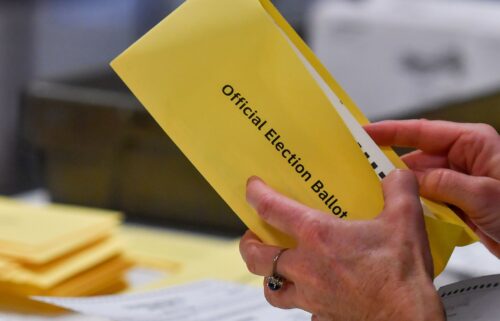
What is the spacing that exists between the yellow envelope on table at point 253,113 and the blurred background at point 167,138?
0.55ft

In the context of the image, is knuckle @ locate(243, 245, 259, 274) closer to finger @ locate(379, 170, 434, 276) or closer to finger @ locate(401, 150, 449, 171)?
finger @ locate(379, 170, 434, 276)

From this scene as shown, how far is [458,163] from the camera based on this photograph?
87 cm

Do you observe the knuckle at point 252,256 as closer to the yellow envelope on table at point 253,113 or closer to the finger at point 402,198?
the yellow envelope on table at point 253,113

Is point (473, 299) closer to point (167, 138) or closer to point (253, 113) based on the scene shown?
point (253, 113)

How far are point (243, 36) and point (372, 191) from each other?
0.55 feet

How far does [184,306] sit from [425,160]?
29cm

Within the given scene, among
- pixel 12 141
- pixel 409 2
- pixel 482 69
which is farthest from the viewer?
pixel 12 141

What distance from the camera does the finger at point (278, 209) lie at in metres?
0.69

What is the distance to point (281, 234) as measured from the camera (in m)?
0.73

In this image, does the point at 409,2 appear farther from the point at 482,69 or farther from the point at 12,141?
the point at 12,141

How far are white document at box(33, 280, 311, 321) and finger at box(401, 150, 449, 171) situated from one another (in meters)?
0.19

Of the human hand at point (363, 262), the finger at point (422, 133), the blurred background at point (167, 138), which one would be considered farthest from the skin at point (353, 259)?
the blurred background at point (167, 138)

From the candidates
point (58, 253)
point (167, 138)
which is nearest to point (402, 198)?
point (58, 253)

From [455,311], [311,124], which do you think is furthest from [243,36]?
[455,311]
